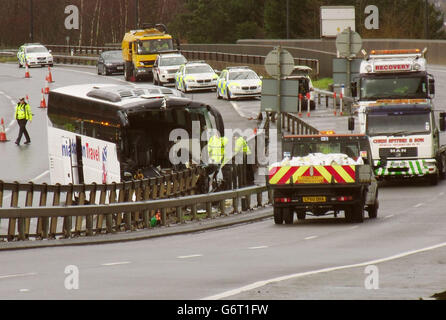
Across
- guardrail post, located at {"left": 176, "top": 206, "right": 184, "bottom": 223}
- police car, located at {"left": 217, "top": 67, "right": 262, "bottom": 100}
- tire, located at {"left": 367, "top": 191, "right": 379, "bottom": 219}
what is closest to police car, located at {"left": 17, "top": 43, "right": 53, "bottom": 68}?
police car, located at {"left": 217, "top": 67, "right": 262, "bottom": 100}

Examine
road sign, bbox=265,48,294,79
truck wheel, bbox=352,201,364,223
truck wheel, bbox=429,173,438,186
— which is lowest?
truck wheel, bbox=429,173,438,186

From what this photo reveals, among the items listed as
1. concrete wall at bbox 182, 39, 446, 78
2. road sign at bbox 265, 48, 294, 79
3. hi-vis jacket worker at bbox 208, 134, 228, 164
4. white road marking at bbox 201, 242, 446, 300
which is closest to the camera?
white road marking at bbox 201, 242, 446, 300

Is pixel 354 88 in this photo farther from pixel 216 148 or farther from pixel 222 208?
pixel 222 208

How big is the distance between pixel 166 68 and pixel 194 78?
14.8 ft

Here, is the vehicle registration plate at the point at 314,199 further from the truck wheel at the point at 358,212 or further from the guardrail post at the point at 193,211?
the guardrail post at the point at 193,211

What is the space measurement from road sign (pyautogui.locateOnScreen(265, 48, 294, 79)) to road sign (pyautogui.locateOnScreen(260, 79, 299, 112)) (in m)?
0.47

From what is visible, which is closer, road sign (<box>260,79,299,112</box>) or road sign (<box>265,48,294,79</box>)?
road sign (<box>260,79,299,112</box>)

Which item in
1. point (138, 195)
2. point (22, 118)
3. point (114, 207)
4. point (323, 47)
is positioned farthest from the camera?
point (323, 47)

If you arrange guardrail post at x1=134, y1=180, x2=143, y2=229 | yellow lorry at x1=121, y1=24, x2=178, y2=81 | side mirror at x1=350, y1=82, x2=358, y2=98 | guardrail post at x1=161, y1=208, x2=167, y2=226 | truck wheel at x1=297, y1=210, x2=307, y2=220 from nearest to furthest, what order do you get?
guardrail post at x1=161, y1=208, x2=167, y2=226 < guardrail post at x1=134, y1=180, x2=143, y2=229 < truck wheel at x1=297, y1=210, x2=307, y2=220 < side mirror at x1=350, y1=82, x2=358, y2=98 < yellow lorry at x1=121, y1=24, x2=178, y2=81

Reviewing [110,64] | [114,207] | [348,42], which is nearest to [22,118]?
[348,42]

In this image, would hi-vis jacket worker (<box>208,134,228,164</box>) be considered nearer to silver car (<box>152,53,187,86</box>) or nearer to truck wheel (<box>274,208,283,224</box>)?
truck wheel (<box>274,208,283,224</box>)

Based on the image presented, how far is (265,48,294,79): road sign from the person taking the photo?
34.1 meters

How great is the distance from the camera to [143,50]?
71.9 meters
